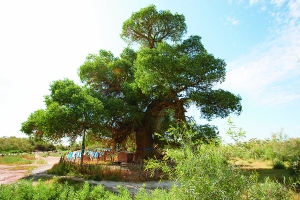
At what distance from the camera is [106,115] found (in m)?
14.9

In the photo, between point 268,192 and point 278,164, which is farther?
point 278,164

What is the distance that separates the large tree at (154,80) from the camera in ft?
47.4

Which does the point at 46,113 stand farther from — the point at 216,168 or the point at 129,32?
the point at 216,168

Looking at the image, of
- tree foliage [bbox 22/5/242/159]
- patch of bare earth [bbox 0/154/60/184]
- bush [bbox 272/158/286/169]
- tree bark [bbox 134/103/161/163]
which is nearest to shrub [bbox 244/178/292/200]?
tree foliage [bbox 22/5/242/159]

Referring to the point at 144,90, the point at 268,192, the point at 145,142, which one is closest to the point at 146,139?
the point at 145,142

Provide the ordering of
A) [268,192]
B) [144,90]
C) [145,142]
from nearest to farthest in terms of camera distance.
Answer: [268,192]
[144,90]
[145,142]

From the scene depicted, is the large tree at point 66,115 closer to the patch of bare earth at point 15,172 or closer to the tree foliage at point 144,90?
the tree foliage at point 144,90

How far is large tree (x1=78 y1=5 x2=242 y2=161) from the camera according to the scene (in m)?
14.5

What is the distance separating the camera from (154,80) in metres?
14.5

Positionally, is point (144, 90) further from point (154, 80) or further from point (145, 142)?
point (145, 142)

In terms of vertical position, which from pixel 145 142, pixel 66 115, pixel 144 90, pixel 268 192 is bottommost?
pixel 268 192

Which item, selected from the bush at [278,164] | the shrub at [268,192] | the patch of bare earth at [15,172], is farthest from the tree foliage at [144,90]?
the shrub at [268,192]

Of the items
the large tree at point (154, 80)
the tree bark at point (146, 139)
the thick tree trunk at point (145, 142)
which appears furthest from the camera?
the thick tree trunk at point (145, 142)

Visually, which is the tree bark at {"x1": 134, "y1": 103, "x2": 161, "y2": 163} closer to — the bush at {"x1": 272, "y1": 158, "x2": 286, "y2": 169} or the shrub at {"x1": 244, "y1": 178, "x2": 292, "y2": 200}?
the bush at {"x1": 272, "y1": 158, "x2": 286, "y2": 169}
